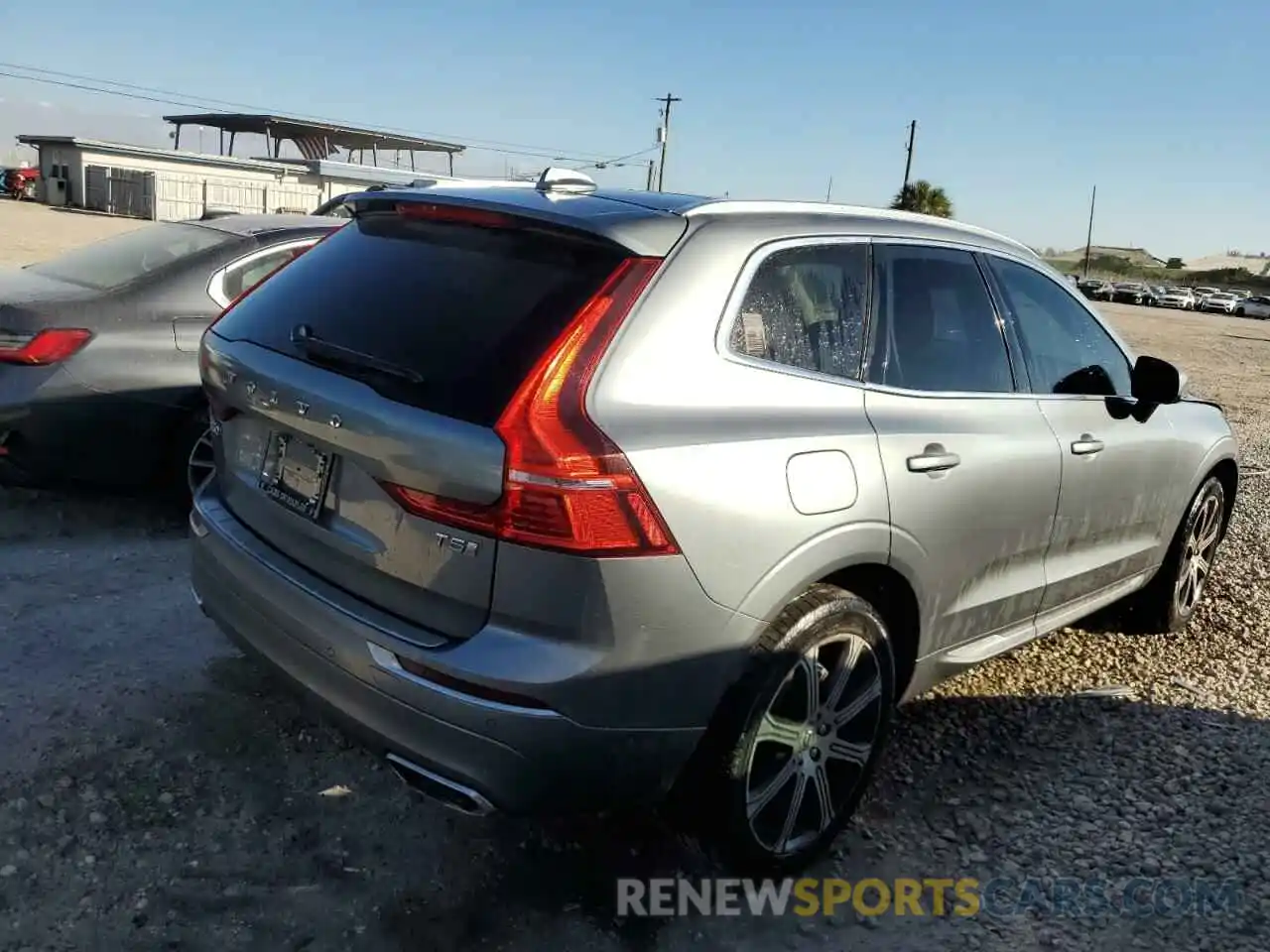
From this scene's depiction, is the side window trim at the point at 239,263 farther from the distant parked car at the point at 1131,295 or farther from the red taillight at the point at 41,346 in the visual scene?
the distant parked car at the point at 1131,295

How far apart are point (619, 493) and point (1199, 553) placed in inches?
151

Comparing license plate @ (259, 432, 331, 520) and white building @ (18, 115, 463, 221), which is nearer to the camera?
license plate @ (259, 432, 331, 520)

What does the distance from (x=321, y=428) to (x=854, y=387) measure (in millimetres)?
1391

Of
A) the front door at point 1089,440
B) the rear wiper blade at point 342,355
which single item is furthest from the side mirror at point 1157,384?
the rear wiper blade at point 342,355

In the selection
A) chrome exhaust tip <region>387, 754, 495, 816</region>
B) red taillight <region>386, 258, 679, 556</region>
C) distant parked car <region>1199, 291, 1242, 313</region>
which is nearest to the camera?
red taillight <region>386, 258, 679, 556</region>

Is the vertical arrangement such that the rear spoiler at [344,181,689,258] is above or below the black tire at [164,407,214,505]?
above

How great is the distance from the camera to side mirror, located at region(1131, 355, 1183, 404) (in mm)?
4180

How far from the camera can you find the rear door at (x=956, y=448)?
2.99 metres

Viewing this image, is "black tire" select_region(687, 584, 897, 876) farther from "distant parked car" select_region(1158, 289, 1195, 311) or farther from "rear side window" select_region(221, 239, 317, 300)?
"distant parked car" select_region(1158, 289, 1195, 311)

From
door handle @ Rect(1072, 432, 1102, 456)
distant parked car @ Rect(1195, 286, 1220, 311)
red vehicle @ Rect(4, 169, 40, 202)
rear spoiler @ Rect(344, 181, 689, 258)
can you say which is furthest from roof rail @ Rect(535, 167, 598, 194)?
distant parked car @ Rect(1195, 286, 1220, 311)

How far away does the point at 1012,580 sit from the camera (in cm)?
Result: 353

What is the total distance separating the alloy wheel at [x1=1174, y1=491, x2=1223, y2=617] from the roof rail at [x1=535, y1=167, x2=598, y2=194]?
3294 mm

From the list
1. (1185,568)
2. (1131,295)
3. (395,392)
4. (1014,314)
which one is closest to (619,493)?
(395,392)

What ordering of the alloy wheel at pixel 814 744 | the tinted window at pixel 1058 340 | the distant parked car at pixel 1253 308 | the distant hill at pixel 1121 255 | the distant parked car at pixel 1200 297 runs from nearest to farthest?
the alloy wheel at pixel 814 744 → the tinted window at pixel 1058 340 → the distant parked car at pixel 1253 308 → the distant parked car at pixel 1200 297 → the distant hill at pixel 1121 255
